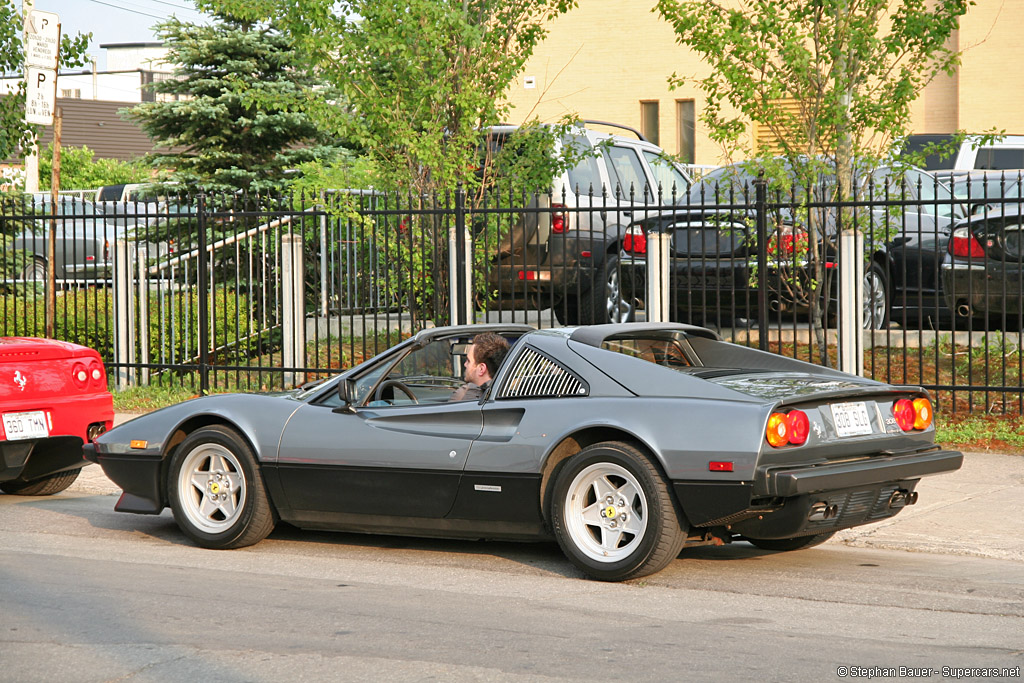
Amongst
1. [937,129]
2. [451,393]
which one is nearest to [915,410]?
[451,393]

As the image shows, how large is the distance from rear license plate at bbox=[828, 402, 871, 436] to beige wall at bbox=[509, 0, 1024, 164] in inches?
815

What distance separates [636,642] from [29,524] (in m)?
4.69

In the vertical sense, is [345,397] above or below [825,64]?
below

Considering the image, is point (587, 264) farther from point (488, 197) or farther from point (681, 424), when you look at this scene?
point (681, 424)

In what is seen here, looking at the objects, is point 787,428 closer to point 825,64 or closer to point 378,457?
point 378,457

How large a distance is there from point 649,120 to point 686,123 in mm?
873

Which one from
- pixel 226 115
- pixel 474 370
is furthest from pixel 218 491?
pixel 226 115

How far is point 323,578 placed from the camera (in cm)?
645

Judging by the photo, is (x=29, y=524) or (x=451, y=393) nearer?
(x=451, y=393)

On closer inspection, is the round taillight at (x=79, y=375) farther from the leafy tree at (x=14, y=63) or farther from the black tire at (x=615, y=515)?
the leafy tree at (x=14, y=63)

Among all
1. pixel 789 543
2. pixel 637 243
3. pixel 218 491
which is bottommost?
pixel 789 543

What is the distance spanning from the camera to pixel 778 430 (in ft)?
19.2

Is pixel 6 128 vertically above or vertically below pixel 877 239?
above

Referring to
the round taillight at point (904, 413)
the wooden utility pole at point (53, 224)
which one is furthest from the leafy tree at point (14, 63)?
the round taillight at point (904, 413)
